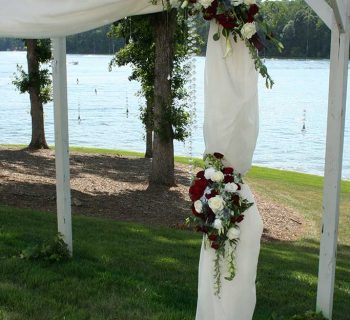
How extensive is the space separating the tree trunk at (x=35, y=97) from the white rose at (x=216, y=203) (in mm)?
13446

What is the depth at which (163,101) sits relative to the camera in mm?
12977

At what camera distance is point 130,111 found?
40312 millimetres

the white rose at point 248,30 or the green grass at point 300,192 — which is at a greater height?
the white rose at point 248,30

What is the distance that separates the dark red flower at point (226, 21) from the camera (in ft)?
12.8

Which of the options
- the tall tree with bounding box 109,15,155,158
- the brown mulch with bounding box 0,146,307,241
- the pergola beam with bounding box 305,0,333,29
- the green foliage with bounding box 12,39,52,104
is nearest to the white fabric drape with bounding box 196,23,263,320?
the pergola beam with bounding box 305,0,333,29

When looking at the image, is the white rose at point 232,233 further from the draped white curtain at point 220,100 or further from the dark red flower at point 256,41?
the dark red flower at point 256,41

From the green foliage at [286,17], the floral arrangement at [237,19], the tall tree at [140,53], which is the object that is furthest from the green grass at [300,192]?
the floral arrangement at [237,19]

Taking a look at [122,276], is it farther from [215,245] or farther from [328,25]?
[328,25]

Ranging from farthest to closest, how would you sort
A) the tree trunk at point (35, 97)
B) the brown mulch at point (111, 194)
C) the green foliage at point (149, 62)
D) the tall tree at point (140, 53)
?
1. the tree trunk at point (35, 97)
2. the tall tree at point (140, 53)
3. the green foliage at point (149, 62)
4. the brown mulch at point (111, 194)

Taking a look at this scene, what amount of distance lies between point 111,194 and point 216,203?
8.82 metres

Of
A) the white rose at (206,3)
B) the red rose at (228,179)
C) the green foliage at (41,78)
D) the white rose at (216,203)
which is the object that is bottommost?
the white rose at (216,203)

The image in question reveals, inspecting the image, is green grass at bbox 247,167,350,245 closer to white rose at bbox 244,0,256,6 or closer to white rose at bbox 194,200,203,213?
white rose at bbox 194,200,203,213

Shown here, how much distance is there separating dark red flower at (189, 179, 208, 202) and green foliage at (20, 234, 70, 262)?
2.21 m

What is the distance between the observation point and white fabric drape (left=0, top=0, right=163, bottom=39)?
4.10 metres
